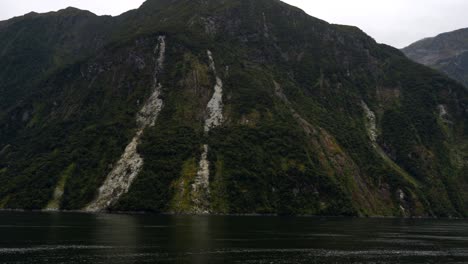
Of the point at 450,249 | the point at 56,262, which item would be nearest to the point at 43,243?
the point at 56,262

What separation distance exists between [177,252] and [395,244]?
184 feet

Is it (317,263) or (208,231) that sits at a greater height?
(317,263)

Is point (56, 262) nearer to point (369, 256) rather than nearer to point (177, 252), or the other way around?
point (177, 252)

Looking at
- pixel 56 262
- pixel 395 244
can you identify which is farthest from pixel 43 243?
pixel 395 244

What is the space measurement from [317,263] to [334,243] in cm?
3115

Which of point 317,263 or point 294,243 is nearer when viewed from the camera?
point 317,263

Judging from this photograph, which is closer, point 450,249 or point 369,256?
point 369,256

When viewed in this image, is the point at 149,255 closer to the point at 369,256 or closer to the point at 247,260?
the point at 247,260

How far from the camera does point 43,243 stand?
3900 inches

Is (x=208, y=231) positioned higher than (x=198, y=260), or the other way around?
(x=198, y=260)

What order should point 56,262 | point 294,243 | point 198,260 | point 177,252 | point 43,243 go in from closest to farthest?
point 56,262 < point 198,260 < point 177,252 < point 43,243 < point 294,243

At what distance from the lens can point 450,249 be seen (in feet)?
369

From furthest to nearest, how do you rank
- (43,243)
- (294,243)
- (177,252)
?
(294,243), (43,243), (177,252)

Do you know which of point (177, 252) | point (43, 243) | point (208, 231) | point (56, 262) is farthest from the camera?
point (208, 231)
